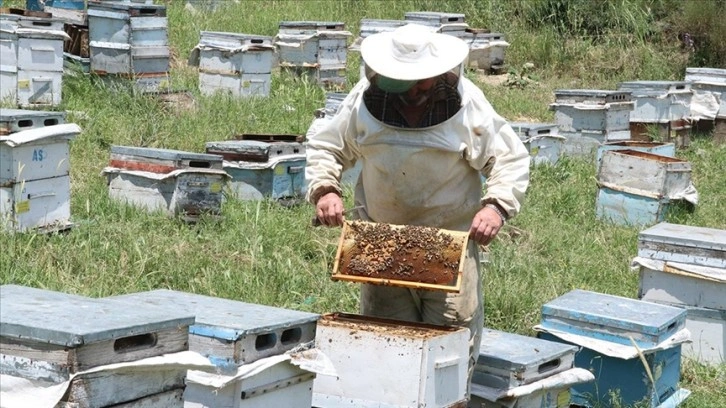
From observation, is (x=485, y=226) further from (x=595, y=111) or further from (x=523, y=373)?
(x=595, y=111)

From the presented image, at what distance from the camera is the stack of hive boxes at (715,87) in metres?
11.2

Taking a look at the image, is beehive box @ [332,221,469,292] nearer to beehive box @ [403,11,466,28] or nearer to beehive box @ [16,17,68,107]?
beehive box @ [16,17,68,107]

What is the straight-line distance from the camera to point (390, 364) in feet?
12.3

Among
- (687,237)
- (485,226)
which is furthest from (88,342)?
(687,237)

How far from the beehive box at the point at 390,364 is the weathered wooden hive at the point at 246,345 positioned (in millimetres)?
206

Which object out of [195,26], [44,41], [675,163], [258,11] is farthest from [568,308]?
[258,11]

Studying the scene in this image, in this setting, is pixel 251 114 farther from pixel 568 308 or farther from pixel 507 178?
pixel 507 178

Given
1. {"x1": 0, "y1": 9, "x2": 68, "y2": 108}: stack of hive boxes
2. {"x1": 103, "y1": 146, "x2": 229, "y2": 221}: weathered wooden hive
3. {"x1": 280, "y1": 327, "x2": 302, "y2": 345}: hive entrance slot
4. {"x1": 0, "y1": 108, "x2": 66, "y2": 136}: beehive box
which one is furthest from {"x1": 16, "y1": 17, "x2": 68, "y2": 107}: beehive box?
{"x1": 280, "y1": 327, "x2": 302, "y2": 345}: hive entrance slot

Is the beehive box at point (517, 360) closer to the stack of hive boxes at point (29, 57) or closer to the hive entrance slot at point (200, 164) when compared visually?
the hive entrance slot at point (200, 164)

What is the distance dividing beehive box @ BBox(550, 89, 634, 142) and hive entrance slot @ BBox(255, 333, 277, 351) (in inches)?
260

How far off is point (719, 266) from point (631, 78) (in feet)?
28.2

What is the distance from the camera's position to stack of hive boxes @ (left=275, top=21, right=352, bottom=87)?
11297 mm

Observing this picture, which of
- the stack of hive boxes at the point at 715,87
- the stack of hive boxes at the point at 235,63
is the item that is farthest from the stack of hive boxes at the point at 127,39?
the stack of hive boxes at the point at 715,87

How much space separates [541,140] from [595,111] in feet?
2.96
